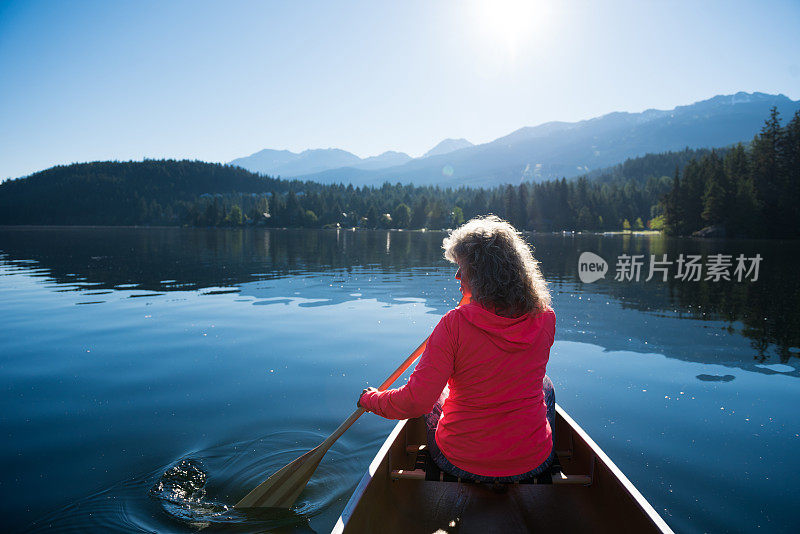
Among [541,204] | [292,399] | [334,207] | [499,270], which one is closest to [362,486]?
[499,270]

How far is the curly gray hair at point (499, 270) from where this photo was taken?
3.28 m

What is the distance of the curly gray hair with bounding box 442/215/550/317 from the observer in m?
3.28

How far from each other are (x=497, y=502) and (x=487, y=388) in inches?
48.5

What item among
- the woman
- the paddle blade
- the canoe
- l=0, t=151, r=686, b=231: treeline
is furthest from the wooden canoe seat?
l=0, t=151, r=686, b=231: treeline

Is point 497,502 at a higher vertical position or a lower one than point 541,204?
lower

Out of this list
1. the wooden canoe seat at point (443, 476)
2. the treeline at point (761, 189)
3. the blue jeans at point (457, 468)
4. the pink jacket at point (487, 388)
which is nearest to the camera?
the pink jacket at point (487, 388)

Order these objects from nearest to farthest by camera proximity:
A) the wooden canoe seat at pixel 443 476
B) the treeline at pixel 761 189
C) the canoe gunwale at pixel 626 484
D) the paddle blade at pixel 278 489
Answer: the canoe gunwale at pixel 626 484
the wooden canoe seat at pixel 443 476
the paddle blade at pixel 278 489
the treeline at pixel 761 189

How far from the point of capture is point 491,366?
328 centimetres

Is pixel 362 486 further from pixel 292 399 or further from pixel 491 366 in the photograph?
pixel 292 399

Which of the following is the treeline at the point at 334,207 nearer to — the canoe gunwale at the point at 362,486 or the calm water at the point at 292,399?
the calm water at the point at 292,399

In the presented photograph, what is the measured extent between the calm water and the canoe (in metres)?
1.10

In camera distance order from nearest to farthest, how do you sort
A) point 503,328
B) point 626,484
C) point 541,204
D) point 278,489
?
point 503,328 → point 626,484 → point 278,489 → point 541,204

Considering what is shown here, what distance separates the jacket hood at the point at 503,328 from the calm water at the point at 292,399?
2.87 meters

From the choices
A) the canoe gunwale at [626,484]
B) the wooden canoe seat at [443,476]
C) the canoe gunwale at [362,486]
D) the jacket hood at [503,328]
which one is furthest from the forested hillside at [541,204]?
the jacket hood at [503,328]
